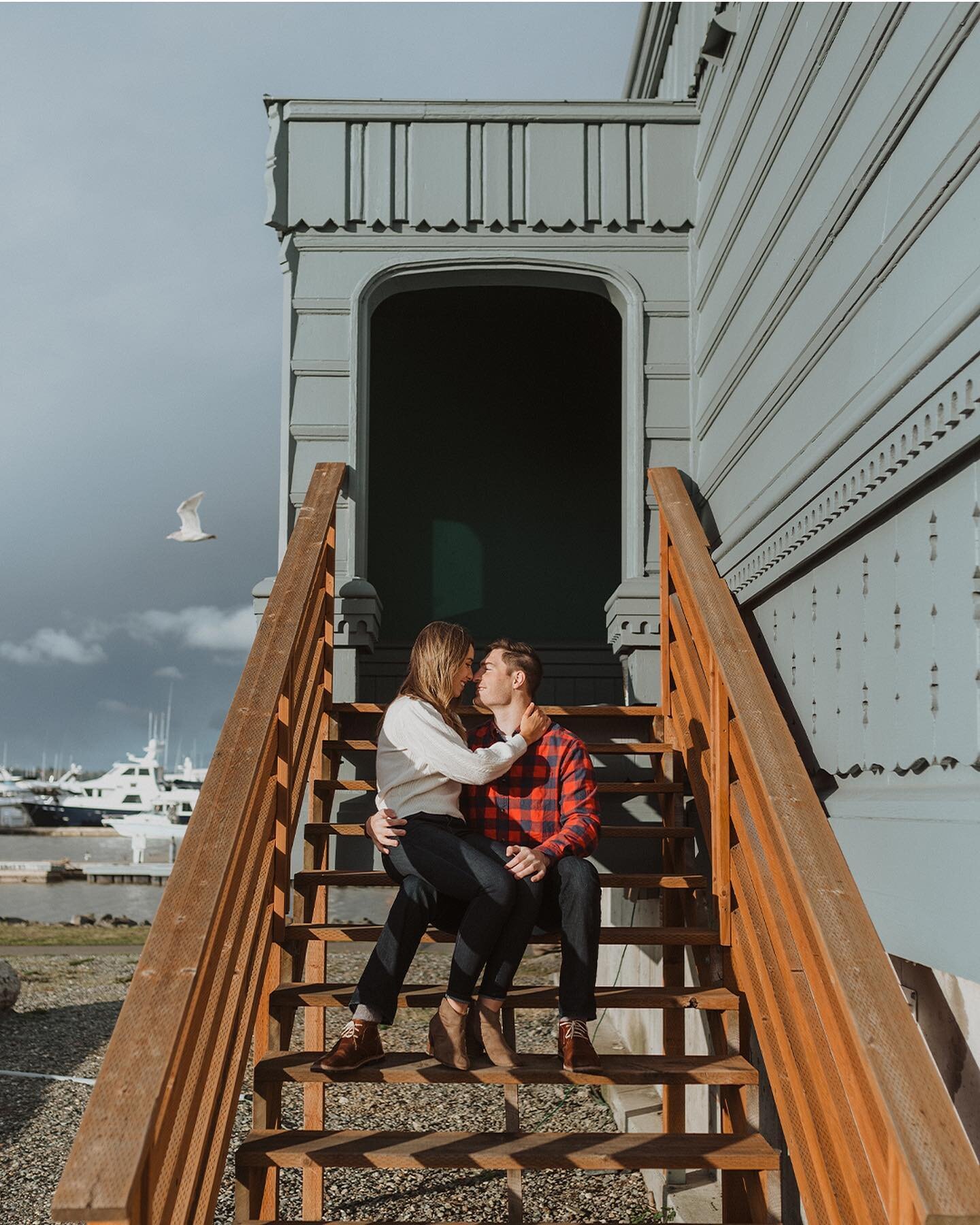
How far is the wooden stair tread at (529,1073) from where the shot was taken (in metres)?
2.70

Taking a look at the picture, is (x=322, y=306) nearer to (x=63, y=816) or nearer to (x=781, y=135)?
(x=781, y=135)

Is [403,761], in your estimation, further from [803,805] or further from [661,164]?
[661,164]

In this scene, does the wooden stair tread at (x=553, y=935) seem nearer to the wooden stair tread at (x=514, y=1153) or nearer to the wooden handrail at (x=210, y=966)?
the wooden handrail at (x=210, y=966)

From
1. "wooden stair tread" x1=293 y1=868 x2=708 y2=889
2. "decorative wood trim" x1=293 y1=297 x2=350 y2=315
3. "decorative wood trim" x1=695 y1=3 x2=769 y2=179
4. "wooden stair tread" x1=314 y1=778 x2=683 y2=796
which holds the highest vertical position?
"decorative wood trim" x1=695 y1=3 x2=769 y2=179

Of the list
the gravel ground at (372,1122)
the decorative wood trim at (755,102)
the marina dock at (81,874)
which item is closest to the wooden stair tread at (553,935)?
the gravel ground at (372,1122)

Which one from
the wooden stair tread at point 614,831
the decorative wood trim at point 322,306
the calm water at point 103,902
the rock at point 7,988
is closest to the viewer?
the wooden stair tread at point 614,831

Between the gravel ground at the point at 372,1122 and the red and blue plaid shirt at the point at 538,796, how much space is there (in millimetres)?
2765

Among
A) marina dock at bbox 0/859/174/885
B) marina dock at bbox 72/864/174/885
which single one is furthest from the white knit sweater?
marina dock at bbox 0/859/174/885

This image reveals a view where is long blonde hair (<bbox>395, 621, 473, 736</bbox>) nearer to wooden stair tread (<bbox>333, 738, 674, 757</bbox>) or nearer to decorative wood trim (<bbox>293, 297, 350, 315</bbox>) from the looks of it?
wooden stair tread (<bbox>333, 738, 674, 757</bbox>)

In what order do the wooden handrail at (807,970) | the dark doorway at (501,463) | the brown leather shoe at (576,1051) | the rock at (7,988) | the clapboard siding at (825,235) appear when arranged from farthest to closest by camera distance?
the rock at (7,988)
the dark doorway at (501,463)
the brown leather shoe at (576,1051)
the clapboard siding at (825,235)
the wooden handrail at (807,970)

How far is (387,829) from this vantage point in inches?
118

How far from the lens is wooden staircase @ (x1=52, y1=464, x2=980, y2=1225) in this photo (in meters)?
1.68

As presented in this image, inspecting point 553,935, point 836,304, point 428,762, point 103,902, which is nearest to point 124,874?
point 103,902

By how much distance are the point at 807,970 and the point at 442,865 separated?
40.0 inches
